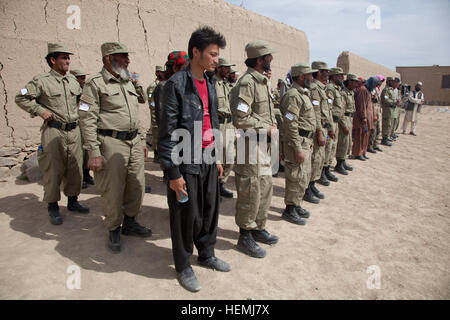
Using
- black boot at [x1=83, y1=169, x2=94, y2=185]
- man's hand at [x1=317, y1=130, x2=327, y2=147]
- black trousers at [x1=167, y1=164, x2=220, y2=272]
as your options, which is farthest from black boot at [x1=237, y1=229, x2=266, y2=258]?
black boot at [x1=83, y1=169, x2=94, y2=185]

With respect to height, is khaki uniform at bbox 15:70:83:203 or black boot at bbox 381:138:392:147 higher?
khaki uniform at bbox 15:70:83:203

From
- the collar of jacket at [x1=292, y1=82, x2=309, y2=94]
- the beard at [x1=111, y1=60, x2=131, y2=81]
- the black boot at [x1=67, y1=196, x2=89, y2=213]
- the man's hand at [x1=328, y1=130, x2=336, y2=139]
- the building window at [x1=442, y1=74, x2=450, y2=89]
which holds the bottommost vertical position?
the black boot at [x1=67, y1=196, x2=89, y2=213]

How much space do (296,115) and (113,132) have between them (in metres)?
2.17

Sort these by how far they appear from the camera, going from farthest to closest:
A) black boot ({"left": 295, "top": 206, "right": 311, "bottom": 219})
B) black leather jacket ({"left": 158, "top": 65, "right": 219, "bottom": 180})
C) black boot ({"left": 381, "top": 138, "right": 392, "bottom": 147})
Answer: black boot ({"left": 381, "top": 138, "right": 392, "bottom": 147}) → black boot ({"left": 295, "top": 206, "right": 311, "bottom": 219}) → black leather jacket ({"left": 158, "top": 65, "right": 219, "bottom": 180})

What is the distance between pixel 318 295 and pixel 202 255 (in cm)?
110

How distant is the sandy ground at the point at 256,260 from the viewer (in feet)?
8.42

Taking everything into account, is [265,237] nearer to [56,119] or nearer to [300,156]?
[300,156]

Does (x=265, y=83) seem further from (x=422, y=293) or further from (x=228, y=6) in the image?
(x=228, y=6)

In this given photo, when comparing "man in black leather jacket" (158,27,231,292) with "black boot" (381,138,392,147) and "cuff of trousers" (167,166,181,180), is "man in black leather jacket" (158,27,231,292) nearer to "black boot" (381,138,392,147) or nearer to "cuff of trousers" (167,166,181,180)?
"cuff of trousers" (167,166,181,180)

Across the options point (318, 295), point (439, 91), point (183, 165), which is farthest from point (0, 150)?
point (439, 91)

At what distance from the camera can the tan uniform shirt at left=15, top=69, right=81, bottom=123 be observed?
358cm

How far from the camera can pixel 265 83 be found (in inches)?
128

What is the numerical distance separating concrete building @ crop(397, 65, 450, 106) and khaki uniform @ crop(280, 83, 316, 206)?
27.6 m

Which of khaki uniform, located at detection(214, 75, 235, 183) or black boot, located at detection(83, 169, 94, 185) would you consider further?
black boot, located at detection(83, 169, 94, 185)
